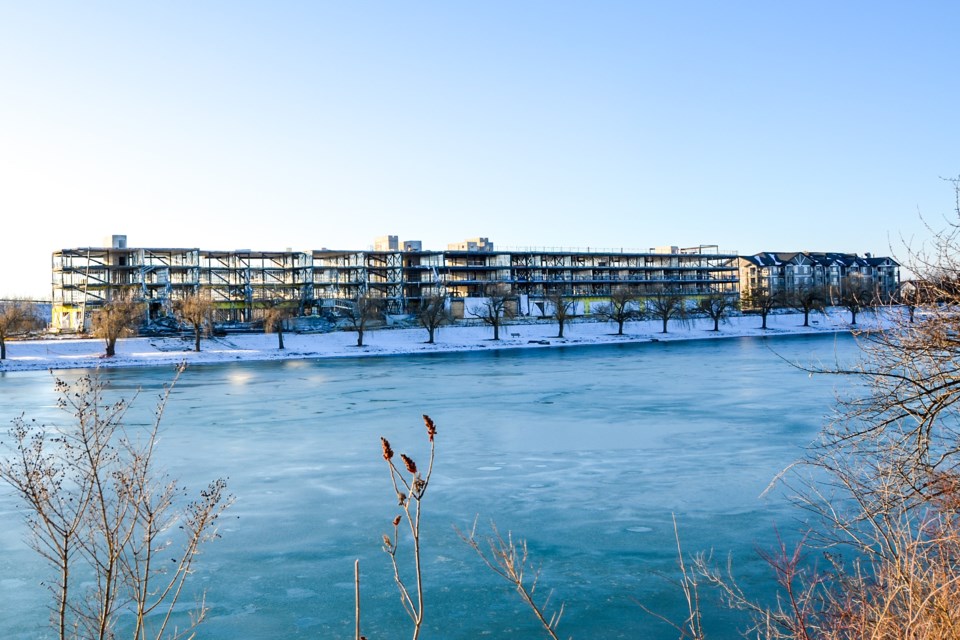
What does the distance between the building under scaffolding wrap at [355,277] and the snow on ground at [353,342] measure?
9569 mm

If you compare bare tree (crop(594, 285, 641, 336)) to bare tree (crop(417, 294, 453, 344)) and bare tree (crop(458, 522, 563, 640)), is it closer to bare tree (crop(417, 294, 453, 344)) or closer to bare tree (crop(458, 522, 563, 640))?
bare tree (crop(417, 294, 453, 344))

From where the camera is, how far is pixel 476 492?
1633cm

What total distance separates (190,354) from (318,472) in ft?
143

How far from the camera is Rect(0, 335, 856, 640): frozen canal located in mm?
10602

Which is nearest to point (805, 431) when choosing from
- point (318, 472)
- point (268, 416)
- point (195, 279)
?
point (318, 472)

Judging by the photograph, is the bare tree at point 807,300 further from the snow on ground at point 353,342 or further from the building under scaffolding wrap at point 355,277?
the building under scaffolding wrap at point 355,277

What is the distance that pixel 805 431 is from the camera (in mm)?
22000

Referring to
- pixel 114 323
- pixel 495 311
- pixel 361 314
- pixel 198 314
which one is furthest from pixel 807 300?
→ pixel 114 323

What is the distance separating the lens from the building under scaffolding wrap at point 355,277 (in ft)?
274

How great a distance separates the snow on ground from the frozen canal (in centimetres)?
1905

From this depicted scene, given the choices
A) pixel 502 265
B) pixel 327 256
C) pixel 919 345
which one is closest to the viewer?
pixel 919 345

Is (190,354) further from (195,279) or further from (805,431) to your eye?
(805,431)

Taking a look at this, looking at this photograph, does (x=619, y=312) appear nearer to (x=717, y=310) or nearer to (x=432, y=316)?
(x=717, y=310)

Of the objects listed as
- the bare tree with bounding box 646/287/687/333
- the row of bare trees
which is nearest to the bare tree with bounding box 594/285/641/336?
the row of bare trees
